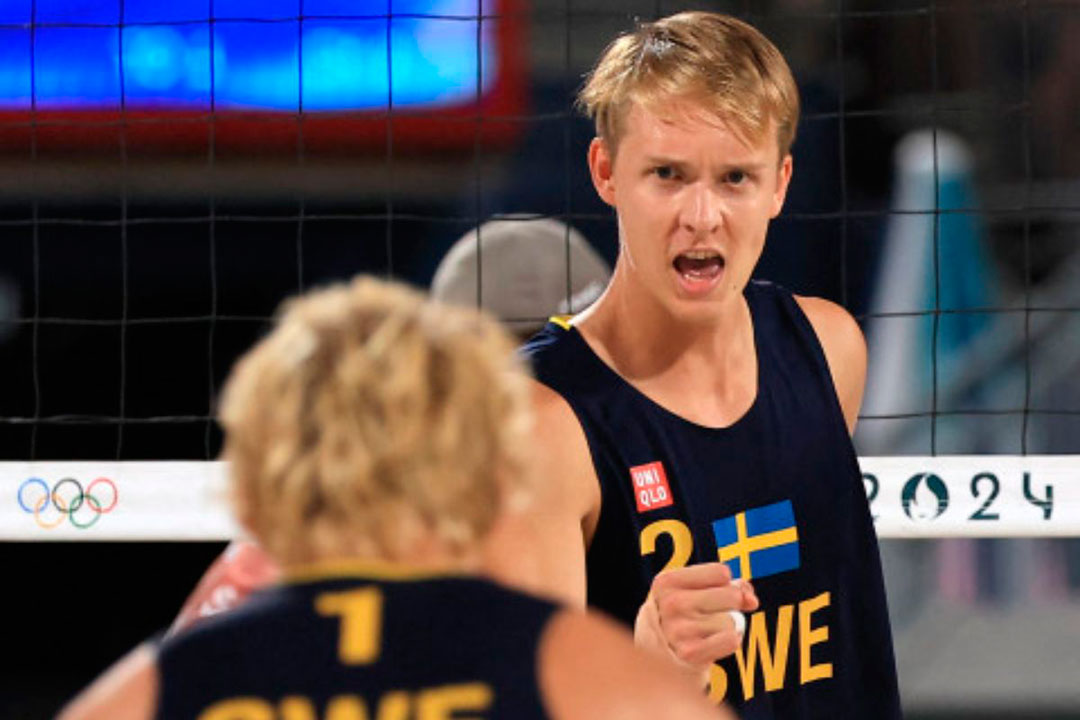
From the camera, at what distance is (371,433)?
1.74 m

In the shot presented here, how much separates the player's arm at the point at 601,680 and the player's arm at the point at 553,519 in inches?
31.0

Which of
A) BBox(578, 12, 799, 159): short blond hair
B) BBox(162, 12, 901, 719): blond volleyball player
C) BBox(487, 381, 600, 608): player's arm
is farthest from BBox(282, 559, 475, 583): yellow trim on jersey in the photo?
BBox(578, 12, 799, 159): short blond hair

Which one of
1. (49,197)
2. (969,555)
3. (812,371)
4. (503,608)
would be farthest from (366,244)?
(503,608)

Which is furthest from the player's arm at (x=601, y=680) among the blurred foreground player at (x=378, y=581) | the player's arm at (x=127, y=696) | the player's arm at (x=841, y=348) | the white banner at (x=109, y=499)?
the white banner at (x=109, y=499)

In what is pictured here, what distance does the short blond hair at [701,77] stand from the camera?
114 inches

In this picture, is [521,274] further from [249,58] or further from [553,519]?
[249,58]

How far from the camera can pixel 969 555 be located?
613cm

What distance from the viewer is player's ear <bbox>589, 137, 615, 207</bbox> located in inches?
119

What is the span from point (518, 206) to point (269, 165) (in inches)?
28.7

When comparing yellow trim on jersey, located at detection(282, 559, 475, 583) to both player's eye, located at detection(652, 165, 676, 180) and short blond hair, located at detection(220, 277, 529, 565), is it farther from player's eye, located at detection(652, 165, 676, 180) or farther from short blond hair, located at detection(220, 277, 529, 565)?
player's eye, located at detection(652, 165, 676, 180)

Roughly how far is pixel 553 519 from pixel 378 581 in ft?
3.42

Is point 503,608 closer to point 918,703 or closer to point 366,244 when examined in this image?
point 918,703

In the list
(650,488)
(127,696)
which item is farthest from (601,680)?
(650,488)

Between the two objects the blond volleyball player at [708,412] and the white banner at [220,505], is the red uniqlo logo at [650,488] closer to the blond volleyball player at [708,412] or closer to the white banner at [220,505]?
the blond volleyball player at [708,412]
